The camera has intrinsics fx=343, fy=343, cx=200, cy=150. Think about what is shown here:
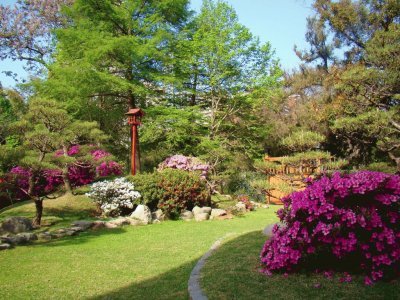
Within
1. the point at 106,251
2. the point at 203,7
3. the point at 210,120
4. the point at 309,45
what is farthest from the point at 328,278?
the point at 309,45

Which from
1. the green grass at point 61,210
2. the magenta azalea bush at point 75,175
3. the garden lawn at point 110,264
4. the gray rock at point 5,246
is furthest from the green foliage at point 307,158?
the magenta azalea bush at point 75,175

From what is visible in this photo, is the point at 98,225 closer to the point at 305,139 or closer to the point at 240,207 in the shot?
the point at 240,207

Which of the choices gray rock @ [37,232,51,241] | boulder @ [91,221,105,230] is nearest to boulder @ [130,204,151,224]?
boulder @ [91,221,105,230]

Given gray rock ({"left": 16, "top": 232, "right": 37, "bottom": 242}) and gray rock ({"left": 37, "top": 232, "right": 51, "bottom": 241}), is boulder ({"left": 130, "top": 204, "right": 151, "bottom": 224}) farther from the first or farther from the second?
gray rock ({"left": 16, "top": 232, "right": 37, "bottom": 242})

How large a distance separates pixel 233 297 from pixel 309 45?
16476 mm

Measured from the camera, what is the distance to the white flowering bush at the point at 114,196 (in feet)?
28.6

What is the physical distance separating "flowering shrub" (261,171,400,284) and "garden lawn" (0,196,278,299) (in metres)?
1.29

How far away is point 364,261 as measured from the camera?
3.44 m

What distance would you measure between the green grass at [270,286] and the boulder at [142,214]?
4125 millimetres

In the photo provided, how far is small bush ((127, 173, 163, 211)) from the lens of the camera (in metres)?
8.88

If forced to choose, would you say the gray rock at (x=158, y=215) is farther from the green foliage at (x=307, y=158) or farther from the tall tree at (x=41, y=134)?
the green foliage at (x=307, y=158)

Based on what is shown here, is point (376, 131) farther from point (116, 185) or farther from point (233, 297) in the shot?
point (233, 297)

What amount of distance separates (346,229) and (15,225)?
6.16 metres

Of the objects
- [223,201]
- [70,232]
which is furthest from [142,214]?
[223,201]
